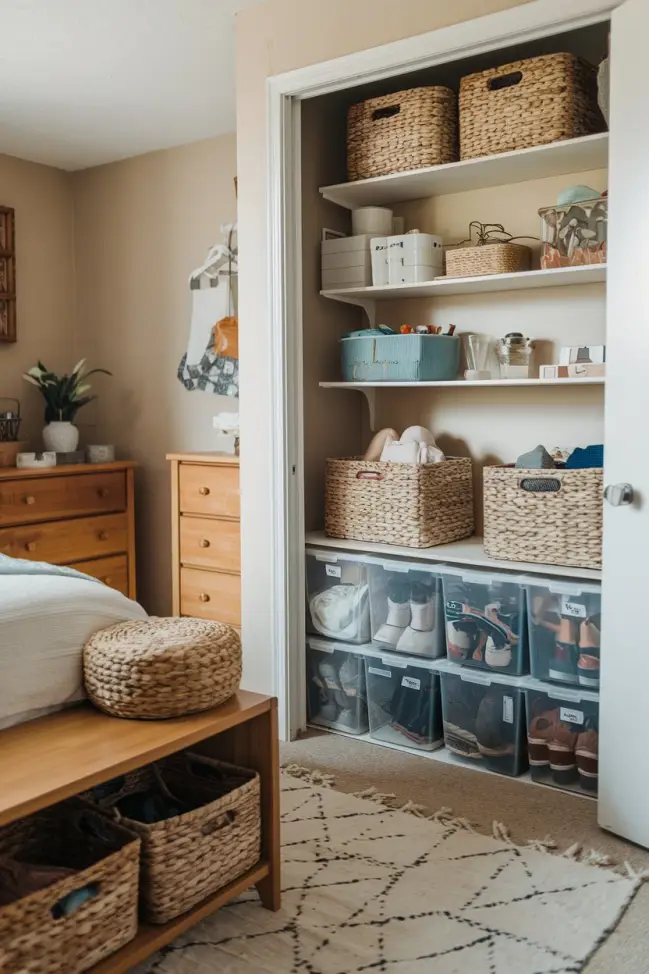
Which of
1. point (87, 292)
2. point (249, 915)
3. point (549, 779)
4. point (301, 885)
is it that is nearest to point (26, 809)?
point (249, 915)

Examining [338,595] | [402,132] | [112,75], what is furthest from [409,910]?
[112,75]

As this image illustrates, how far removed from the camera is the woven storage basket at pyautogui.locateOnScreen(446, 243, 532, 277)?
2.86 meters

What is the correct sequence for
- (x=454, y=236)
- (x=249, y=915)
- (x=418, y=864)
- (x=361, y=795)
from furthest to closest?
1. (x=454, y=236)
2. (x=361, y=795)
3. (x=418, y=864)
4. (x=249, y=915)

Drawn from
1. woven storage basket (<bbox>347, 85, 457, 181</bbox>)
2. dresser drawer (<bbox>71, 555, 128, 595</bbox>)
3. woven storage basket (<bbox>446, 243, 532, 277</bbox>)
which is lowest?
dresser drawer (<bbox>71, 555, 128, 595</bbox>)

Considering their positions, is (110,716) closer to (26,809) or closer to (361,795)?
(26,809)

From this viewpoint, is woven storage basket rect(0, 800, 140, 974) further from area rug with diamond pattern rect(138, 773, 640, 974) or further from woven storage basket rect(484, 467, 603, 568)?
woven storage basket rect(484, 467, 603, 568)

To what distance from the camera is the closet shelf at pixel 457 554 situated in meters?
2.63

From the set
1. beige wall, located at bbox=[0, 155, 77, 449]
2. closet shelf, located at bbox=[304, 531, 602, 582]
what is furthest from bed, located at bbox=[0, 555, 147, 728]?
beige wall, located at bbox=[0, 155, 77, 449]

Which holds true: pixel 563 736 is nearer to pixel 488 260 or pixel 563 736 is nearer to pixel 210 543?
pixel 488 260

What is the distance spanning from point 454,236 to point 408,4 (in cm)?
81

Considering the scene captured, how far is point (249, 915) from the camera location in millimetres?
2031

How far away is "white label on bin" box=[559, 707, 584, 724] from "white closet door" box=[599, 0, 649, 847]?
0.82ft

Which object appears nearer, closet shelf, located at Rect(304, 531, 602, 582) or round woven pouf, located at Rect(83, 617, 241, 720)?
round woven pouf, located at Rect(83, 617, 241, 720)

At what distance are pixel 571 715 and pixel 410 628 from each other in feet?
1.88
